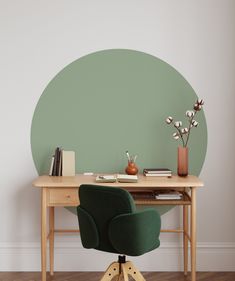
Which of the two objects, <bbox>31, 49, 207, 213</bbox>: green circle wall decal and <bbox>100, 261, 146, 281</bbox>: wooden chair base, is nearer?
<bbox>100, 261, 146, 281</bbox>: wooden chair base

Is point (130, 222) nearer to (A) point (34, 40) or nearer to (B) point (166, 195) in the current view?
(B) point (166, 195)

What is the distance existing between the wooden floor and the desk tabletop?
2.67 feet

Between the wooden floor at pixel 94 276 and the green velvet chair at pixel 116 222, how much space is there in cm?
88

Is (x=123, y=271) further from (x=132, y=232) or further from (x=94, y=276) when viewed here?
(x=94, y=276)

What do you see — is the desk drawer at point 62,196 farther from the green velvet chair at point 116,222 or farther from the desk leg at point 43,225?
the green velvet chair at point 116,222

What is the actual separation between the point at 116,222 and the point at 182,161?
1.04 meters

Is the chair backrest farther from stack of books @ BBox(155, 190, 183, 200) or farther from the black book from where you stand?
the black book

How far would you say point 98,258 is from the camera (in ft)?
13.3

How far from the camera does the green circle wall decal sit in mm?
4031

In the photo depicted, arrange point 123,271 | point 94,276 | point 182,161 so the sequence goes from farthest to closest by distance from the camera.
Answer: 1. point 94,276
2. point 182,161
3. point 123,271

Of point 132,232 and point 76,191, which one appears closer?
point 132,232

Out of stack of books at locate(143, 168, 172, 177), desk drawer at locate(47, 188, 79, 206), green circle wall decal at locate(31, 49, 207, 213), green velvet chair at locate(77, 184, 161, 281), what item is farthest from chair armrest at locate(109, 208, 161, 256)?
green circle wall decal at locate(31, 49, 207, 213)

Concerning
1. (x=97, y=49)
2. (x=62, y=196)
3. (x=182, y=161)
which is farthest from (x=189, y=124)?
(x=62, y=196)

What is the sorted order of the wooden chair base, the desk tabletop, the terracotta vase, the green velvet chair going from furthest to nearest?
the terracotta vase → the desk tabletop → the wooden chair base → the green velvet chair
